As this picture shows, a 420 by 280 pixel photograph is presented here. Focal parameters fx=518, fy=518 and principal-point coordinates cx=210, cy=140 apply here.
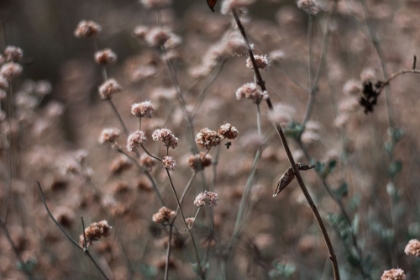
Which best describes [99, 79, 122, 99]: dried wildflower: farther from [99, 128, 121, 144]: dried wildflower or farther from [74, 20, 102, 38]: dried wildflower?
[74, 20, 102, 38]: dried wildflower

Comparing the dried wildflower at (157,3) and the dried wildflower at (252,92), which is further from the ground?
the dried wildflower at (252,92)

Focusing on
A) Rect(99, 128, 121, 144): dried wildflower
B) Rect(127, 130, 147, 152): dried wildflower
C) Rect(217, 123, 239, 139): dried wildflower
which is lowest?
Rect(99, 128, 121, 144): dried wildflower

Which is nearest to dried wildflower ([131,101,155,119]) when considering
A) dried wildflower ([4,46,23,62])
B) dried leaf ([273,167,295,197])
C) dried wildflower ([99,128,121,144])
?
dried wildflower ([99,128,121,144])

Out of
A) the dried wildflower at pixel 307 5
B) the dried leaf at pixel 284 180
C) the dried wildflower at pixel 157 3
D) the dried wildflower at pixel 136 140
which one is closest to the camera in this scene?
the dried leaf at pixel 284 180

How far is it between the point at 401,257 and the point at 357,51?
5.62 ft

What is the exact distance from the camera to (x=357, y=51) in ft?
13.2

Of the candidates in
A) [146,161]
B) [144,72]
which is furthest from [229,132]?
[144,72]

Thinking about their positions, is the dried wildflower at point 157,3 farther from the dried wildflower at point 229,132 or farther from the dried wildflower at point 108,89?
the dried wildflower at point 229,132

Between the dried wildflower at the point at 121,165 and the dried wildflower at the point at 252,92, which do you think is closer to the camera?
the dried wildflower at the point at 252,92

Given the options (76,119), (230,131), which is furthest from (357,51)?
(76,119)

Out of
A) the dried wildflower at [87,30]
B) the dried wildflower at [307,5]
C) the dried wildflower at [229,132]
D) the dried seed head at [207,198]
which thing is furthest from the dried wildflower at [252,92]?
the dried wildflower at [87,30]

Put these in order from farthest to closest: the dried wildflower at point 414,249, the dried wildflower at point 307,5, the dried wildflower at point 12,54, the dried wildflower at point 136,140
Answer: the dried wildflower at point 12,54, the dried wildflower at point 307,5, the dried wildflower at point 136,140, the dried wildflower at point 414,249

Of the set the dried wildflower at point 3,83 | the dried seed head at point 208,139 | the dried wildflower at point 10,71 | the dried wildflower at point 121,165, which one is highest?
the dried seed head at point 208,139

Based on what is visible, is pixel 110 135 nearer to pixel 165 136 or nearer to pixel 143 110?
pixel 143 110
